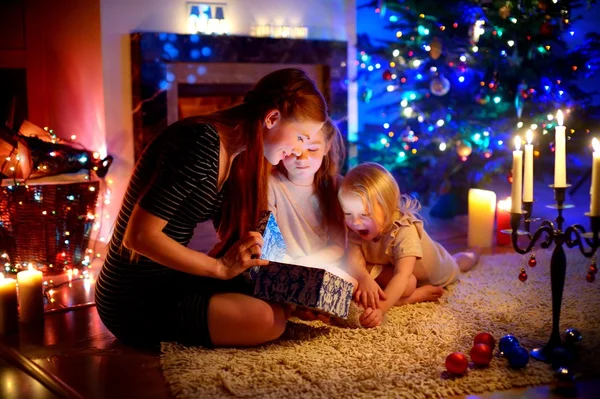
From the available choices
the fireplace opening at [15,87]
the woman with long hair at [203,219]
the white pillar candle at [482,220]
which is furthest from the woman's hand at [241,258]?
the fireplace opening at [15,87]

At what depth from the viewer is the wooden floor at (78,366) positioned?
1.65 meters

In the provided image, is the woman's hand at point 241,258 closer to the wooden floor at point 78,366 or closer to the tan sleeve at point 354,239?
the wooden floor at point 78,366

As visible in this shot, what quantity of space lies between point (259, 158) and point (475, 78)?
219cm

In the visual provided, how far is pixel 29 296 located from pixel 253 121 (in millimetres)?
974

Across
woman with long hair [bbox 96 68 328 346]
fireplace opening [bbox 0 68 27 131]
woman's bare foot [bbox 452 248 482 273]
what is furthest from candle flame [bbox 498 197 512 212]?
fireplace opening [bbox 0 68 27 131]

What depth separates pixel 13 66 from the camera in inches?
156

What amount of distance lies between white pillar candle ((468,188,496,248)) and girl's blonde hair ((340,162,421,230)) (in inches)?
42.8

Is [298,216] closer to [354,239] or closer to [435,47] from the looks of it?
[354,239]

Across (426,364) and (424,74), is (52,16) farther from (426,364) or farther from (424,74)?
(426,364)

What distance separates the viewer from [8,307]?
7.04 feet

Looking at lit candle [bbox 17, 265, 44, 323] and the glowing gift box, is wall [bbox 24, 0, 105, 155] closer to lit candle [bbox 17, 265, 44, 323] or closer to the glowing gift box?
lit candle [bbox 17, 265, 44, 323]

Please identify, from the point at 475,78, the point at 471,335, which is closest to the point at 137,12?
the point at 475,78

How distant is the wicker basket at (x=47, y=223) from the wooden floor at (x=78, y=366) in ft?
1.72

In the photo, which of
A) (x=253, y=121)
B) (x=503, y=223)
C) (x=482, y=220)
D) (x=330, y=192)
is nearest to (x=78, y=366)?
(x=253, y=121)
